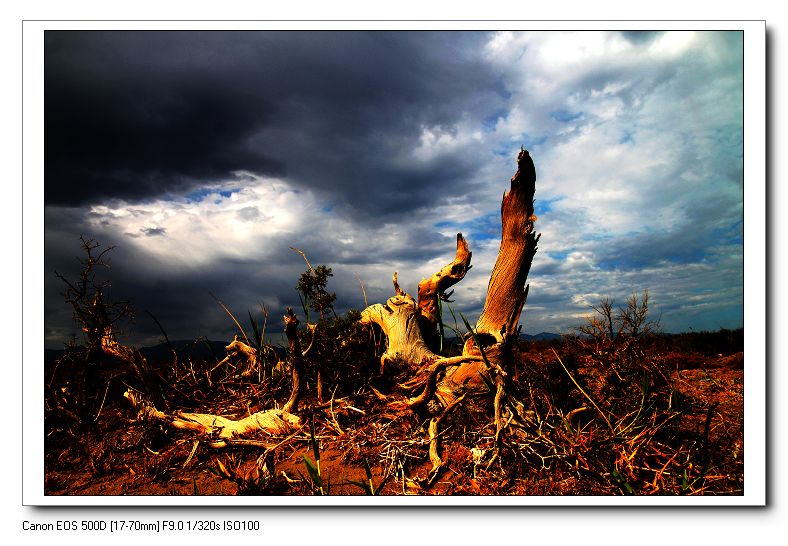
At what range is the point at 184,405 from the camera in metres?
6.66

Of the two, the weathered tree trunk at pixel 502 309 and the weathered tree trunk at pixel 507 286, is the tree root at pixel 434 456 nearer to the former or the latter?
the weathered tree trunk at pixel 502 309

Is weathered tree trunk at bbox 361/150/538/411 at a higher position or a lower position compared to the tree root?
higher

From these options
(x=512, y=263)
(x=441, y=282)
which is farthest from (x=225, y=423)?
(x=512, y=263)

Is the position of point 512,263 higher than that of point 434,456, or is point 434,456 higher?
point 512,263

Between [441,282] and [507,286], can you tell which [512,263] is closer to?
[507,286]

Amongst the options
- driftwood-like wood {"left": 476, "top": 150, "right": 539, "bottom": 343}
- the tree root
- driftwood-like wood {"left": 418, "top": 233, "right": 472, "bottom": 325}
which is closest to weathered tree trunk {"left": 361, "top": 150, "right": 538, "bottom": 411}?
driftwood-like wood {"left": 476, "top": 150, "right": 539, "bottom": 343}

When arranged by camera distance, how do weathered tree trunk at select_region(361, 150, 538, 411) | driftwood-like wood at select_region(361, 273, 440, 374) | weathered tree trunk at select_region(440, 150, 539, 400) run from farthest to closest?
driftwood-like wood at select_region(361, 273, 440, 374), weathered tree trunk at select_region(440, 150, 539, 400), weathered tree trunk at select_region(361, 150, 538, 411)

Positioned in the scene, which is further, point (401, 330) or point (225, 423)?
point (401, 330)

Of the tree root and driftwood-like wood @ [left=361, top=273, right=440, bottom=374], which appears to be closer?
the tree root

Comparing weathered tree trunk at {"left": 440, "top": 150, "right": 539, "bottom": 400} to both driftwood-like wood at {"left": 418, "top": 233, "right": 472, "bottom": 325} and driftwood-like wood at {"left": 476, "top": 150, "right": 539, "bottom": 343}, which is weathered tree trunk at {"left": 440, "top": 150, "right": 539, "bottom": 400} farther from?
driftwood-like wood at {"left": 418, "top": 233, "right": 472, "bottom": 325}

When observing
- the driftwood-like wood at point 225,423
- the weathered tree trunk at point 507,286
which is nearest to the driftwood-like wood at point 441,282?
the weathered tree trunk at point 507,286
